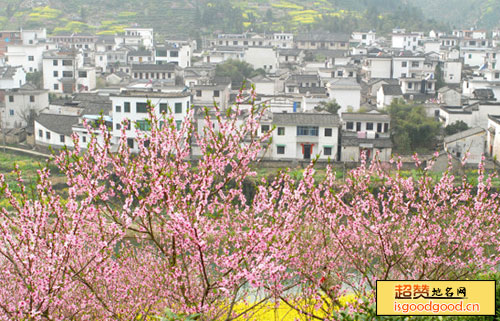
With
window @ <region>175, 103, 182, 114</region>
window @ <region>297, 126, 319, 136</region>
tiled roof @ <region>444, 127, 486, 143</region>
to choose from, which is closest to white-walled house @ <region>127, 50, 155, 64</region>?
window @ <region>175, 103, 182, 114</region>

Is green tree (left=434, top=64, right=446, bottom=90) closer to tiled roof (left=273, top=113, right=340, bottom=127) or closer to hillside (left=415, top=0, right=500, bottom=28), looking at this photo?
tiled roof (left=273, top=113, right=340, bottom=127)

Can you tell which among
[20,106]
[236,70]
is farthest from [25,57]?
[236,70]

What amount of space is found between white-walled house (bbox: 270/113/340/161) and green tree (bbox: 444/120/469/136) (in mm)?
5011

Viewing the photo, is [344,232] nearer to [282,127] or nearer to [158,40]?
[282,127]

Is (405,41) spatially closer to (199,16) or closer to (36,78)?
(199,16)

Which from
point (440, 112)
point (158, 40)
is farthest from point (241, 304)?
point (158, 40)

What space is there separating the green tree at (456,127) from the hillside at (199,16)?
3159 centimetres

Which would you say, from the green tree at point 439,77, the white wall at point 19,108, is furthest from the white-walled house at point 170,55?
the green tree at point 439,77

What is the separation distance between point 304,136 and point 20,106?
13286 millimetres

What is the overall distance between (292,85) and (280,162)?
31.4ft

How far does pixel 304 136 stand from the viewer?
21.1 meters

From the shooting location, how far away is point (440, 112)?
25.5 meters

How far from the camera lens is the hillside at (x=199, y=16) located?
5534 centimetres

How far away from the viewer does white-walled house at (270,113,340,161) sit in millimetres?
21031
